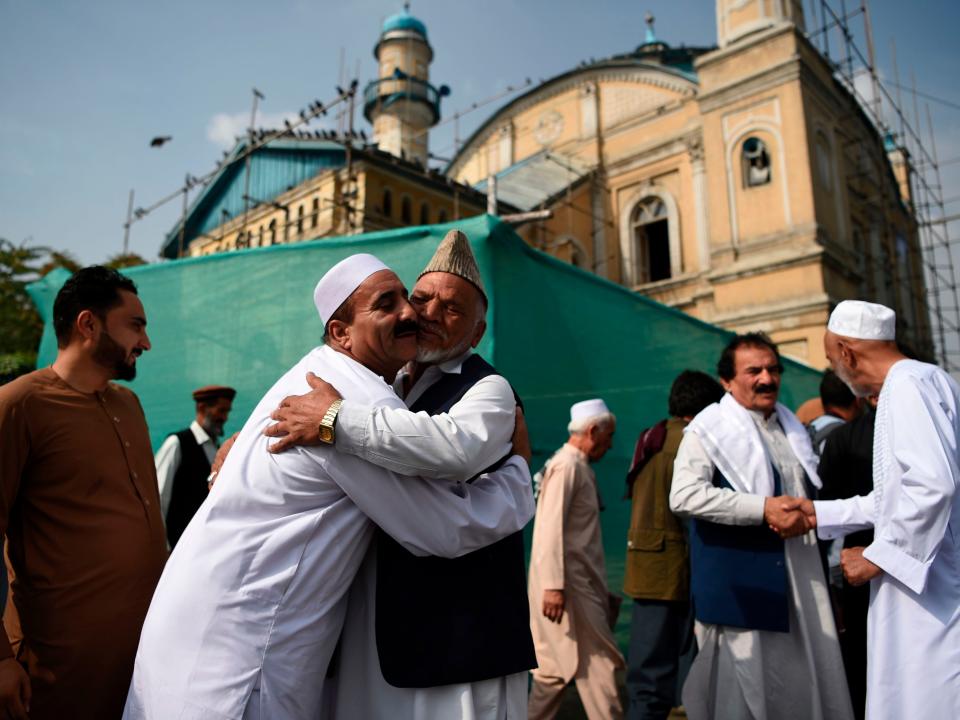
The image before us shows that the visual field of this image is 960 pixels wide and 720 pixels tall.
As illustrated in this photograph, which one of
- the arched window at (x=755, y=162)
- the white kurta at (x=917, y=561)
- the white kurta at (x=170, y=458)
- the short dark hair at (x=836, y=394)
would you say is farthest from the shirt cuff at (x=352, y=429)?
the arched window at (x=755, y=162)

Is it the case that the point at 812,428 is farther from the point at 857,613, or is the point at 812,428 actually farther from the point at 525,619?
the point at 525,619

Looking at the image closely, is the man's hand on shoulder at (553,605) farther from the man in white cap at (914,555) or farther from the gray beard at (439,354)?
the gray beard at (439,354)

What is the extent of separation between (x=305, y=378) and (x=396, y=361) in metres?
0.23

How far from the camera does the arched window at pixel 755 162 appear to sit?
543 inches

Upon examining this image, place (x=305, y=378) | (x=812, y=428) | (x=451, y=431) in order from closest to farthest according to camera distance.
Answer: (x=451, y=431) → (x=305, y=378) → (x=812, y=428)

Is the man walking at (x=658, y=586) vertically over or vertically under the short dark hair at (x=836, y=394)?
under

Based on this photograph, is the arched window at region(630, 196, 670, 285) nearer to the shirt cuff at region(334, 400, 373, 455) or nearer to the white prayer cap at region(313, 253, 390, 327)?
the white prayer cap at region(313, 253, 390, 327)

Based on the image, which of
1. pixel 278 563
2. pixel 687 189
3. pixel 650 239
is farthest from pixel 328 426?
pixel 650 239

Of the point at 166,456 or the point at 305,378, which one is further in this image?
the point at 166,456

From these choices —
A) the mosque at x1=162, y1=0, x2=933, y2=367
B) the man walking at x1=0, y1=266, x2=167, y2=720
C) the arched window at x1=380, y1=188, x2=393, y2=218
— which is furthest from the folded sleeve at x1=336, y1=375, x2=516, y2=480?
the arched window at x1=380, y1=188, x2=393, y2=218

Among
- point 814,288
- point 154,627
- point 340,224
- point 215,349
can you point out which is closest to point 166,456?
point 215,349

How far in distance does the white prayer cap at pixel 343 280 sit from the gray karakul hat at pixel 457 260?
0.31m

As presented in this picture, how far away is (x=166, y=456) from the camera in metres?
3.51

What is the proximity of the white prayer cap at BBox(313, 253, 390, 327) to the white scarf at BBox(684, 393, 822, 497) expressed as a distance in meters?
1.79
